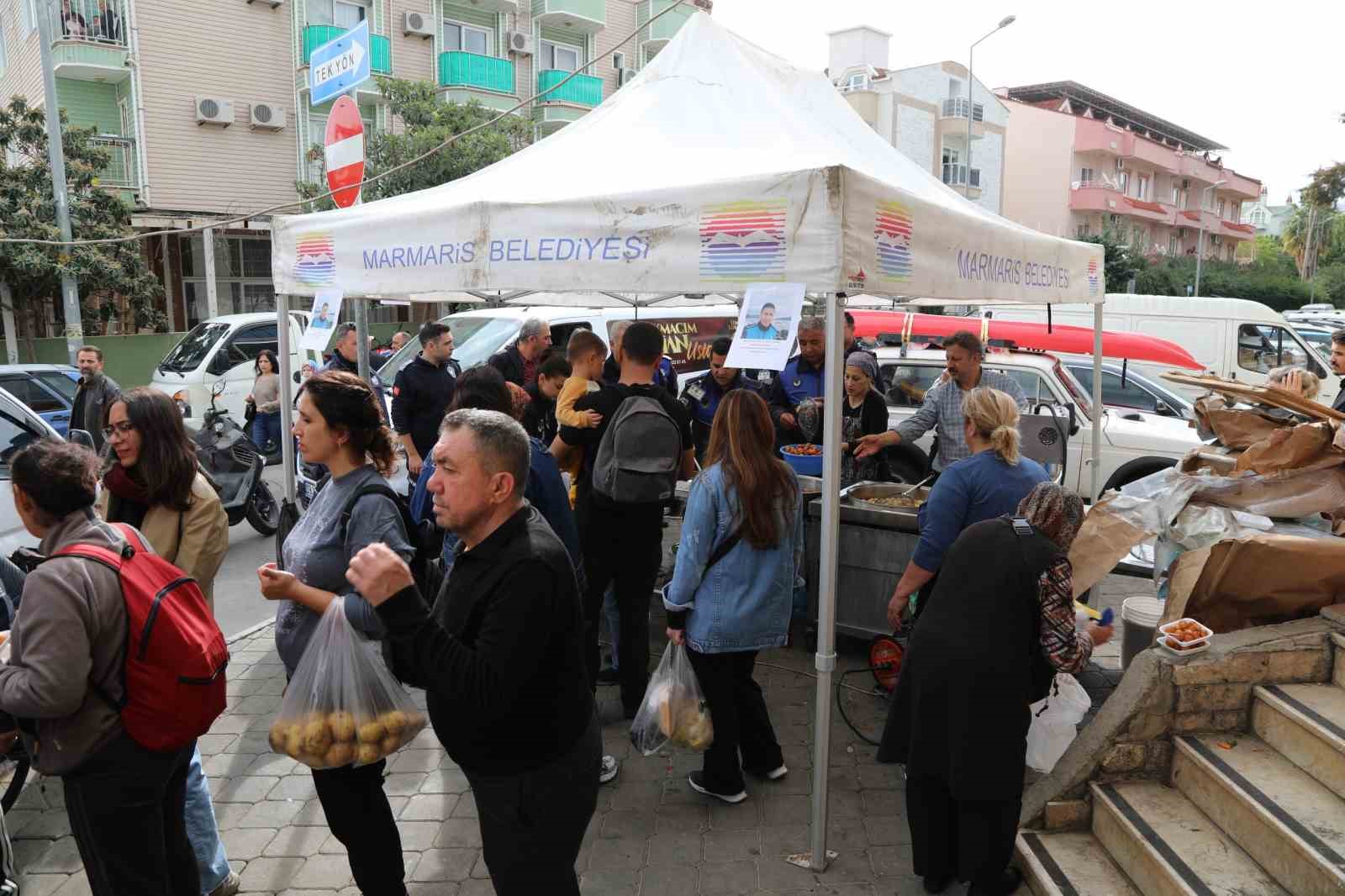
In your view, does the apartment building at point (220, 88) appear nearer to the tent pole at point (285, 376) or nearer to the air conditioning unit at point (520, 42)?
the air conditioning unit at point (520, 42)

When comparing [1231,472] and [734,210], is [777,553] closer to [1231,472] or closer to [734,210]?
[734,210]

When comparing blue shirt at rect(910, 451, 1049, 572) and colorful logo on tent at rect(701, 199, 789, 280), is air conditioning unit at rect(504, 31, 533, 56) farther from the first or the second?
blue shirt at rect(910, 451, 1049, 572)

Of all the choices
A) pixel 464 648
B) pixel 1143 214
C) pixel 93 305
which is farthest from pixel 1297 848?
pixel 1143 214

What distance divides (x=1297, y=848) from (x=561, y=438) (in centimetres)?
341

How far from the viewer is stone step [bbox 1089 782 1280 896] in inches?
124

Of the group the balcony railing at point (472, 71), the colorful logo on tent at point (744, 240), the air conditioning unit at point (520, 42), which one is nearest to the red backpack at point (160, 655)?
the colorful logo on tent at point (744, 240)

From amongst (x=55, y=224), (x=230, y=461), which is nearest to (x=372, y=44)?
(x=55, y=224)

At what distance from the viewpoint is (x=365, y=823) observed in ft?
9.27

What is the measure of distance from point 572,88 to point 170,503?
26.1 meters

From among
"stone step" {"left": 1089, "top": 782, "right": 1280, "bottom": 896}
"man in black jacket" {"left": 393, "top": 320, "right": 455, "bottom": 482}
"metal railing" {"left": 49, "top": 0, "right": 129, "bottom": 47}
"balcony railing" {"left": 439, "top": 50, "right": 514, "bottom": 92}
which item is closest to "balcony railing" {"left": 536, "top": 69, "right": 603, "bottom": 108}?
"balcony railing" {"left": 439, "top": 50, "right": 514, "bottom": 92}

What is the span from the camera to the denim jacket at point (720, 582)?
12.2ft

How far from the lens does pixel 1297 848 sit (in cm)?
304

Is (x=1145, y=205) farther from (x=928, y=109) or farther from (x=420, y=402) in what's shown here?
(x=420, y=402)

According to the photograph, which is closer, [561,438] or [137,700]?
[137,700]
